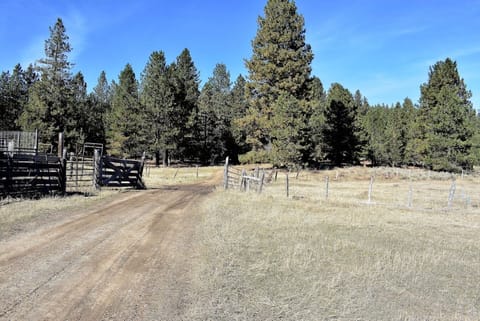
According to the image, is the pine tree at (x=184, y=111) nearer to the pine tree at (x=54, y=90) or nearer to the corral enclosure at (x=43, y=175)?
the pine tree at (x=54, y=90)

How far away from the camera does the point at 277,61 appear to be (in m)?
40.4

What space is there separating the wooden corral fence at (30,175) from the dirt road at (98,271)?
532 centimetres

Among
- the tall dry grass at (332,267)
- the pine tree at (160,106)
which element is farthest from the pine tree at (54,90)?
the tall dry grass at (332,267)

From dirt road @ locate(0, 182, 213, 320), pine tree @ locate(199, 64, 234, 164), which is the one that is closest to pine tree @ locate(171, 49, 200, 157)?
pine tree @ locate(199, 64, 234, 164)

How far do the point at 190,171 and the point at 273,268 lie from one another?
37023 mm

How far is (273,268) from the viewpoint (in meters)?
7.17

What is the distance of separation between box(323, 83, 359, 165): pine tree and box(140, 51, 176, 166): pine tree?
21682mm

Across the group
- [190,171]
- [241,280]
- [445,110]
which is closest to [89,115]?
[190,171]

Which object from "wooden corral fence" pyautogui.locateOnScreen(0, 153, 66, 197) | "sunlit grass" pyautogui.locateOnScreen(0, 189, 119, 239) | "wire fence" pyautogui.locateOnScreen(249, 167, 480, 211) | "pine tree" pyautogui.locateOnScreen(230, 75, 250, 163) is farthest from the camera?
"pine tree" pyautogui.locateOnScreen(230, 75, 250, 163)

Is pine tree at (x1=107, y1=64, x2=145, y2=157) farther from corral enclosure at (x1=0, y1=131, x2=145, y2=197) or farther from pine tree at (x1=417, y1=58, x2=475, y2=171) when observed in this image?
pine tree at (x1=417, y1=58, x2=475, y2=171)

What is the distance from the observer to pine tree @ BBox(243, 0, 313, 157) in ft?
131

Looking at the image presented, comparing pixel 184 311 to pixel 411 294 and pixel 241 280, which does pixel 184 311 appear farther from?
pixel 411 294

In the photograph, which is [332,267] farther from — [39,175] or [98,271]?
[39,175]

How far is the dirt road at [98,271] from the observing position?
16.2 ft
